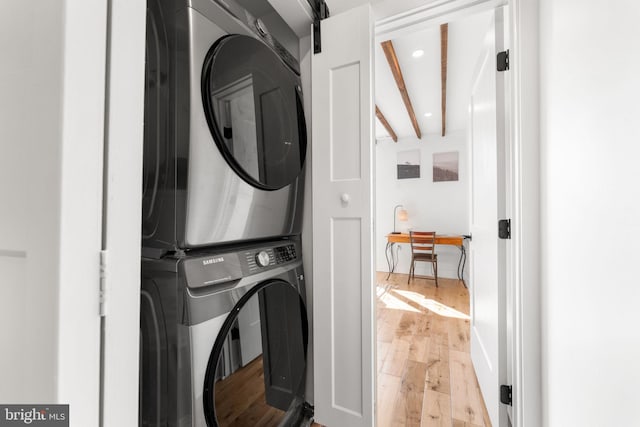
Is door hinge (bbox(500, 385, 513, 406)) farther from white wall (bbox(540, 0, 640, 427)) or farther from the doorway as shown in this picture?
the doorway

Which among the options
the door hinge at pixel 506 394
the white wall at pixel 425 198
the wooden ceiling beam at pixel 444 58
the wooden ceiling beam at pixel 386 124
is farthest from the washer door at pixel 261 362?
the white wall at pixel 425 198

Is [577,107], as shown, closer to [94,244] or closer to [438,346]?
[94,244]

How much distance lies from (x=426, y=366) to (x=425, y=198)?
3.43 m

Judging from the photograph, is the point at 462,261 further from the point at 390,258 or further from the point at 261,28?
the point at 261,28

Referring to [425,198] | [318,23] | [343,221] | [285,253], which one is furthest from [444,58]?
[425,198]

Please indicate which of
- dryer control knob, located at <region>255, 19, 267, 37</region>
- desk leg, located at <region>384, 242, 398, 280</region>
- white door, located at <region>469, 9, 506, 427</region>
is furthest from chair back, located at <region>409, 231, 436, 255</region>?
dryer control knob, located at <region>255, 19, 267, 37</region>

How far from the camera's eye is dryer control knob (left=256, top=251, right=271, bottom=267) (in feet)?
3.33

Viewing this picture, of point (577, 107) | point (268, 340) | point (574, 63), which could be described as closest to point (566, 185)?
point (577, 107)

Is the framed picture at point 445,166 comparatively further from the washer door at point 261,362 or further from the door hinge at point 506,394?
the washer door at point 261,362

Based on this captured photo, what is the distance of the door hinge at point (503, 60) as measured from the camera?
1166mm

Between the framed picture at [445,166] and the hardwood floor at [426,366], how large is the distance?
2157 mm

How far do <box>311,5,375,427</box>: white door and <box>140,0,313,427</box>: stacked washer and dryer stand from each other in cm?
28

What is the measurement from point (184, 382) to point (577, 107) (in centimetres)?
139

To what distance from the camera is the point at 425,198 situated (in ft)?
15.8
